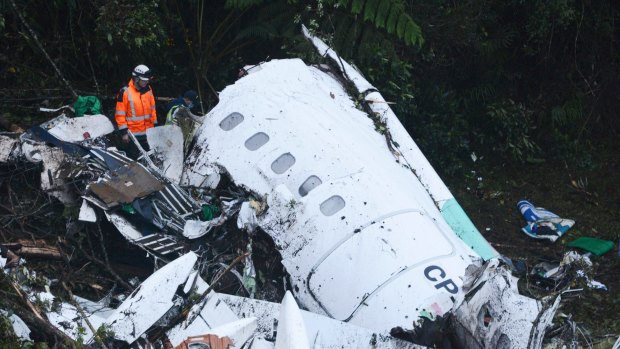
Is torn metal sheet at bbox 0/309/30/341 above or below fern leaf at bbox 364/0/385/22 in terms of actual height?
above

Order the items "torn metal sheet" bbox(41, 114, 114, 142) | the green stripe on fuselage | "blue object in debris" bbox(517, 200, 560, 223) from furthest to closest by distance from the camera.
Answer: "blue object in debris" bbox(517, 200, 560, 223), "torn metal sheet" bbox(41, 114, 114, 142), the green stripe on fuselage

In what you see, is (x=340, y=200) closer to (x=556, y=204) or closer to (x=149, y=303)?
(x=149, y=303)

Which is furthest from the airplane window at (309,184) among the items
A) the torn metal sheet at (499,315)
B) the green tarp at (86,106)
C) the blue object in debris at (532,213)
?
the blue object in debris at (532,213)

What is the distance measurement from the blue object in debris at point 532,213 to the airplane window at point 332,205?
15.3 feet

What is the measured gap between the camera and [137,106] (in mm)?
9703

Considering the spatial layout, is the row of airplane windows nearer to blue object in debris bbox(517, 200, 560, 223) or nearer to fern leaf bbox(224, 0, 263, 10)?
fern leaf bbox(224, 0, 263, 10)

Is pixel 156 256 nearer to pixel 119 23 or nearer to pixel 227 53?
pixel 119 23

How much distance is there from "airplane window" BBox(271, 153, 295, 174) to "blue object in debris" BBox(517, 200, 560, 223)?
468cm

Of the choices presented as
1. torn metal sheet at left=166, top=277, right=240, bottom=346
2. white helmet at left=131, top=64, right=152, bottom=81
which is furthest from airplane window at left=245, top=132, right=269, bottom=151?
white helmet at left=131, top=64, right=152, bottom=81

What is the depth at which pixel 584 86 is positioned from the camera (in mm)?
13117

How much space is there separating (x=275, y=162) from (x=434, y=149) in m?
4.62

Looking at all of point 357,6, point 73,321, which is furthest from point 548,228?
point 73,321

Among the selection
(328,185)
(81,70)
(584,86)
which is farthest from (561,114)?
(81,70)

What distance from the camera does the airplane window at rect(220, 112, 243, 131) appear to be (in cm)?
843
